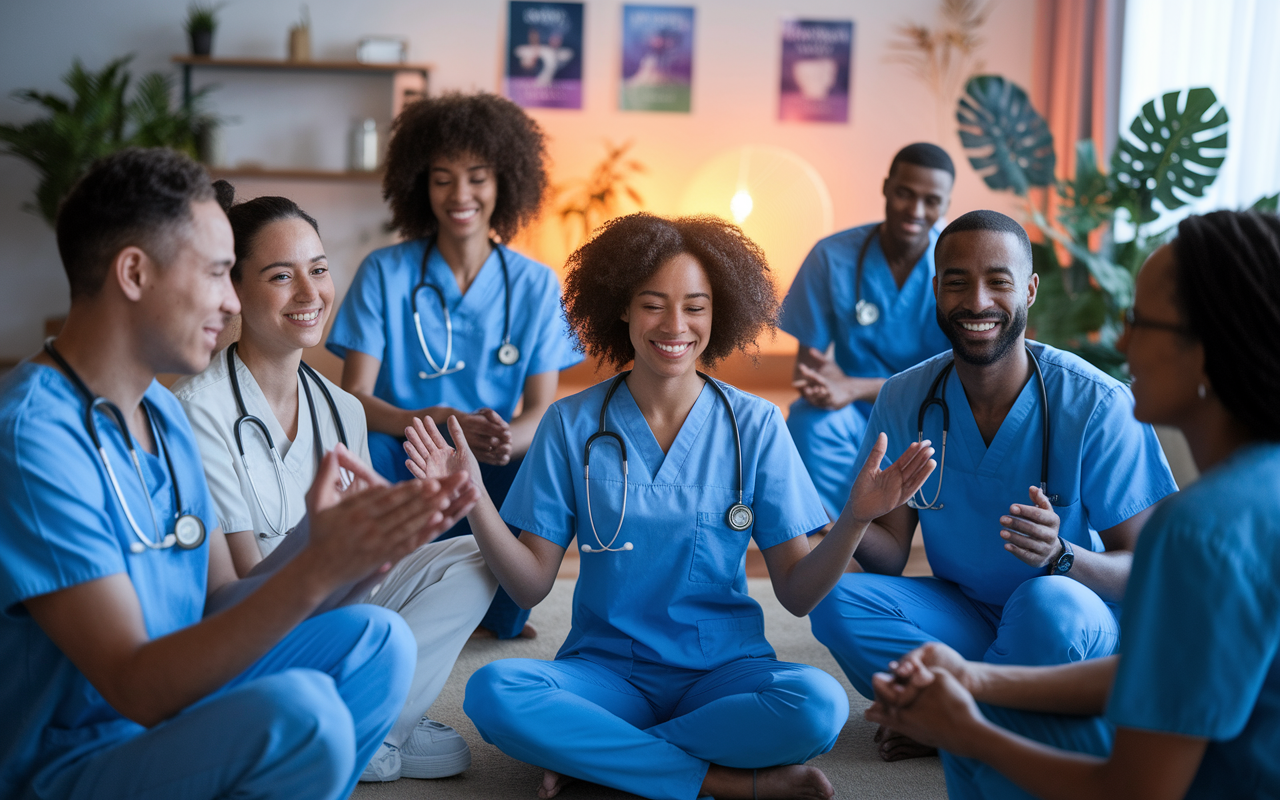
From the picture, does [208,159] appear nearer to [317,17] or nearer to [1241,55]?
[317,17]

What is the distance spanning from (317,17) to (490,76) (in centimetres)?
104

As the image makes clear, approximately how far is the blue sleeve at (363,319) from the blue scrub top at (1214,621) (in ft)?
7.11

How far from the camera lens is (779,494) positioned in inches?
76.1

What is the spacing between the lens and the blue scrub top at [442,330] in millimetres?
2842

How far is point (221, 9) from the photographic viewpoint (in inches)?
237

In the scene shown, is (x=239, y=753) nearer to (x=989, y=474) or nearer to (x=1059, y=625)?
(x=1059, y=625)

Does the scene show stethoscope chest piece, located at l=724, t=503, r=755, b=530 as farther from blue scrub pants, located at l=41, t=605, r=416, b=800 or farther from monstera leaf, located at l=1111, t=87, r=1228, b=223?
→ monstera leaf, located at l=1111, t=87, r=1228, b=223

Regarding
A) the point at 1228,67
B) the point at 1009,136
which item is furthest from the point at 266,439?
the point at 1228,67

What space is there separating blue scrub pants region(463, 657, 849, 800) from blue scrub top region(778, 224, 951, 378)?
1579mm

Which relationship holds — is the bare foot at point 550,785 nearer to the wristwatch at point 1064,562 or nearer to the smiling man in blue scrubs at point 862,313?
the wristwatch at point 1064,562

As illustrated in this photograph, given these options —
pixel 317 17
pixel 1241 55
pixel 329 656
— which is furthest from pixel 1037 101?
pixel 329 656

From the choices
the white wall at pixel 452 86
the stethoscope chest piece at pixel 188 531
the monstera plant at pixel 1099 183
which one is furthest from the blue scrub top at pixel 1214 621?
the white wall at pixel 452 86

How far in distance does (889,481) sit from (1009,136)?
9.72ft

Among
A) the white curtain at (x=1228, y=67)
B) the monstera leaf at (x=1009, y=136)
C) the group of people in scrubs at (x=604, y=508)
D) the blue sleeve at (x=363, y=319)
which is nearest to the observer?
the group of people in scrubs at (x=604, y=508)
